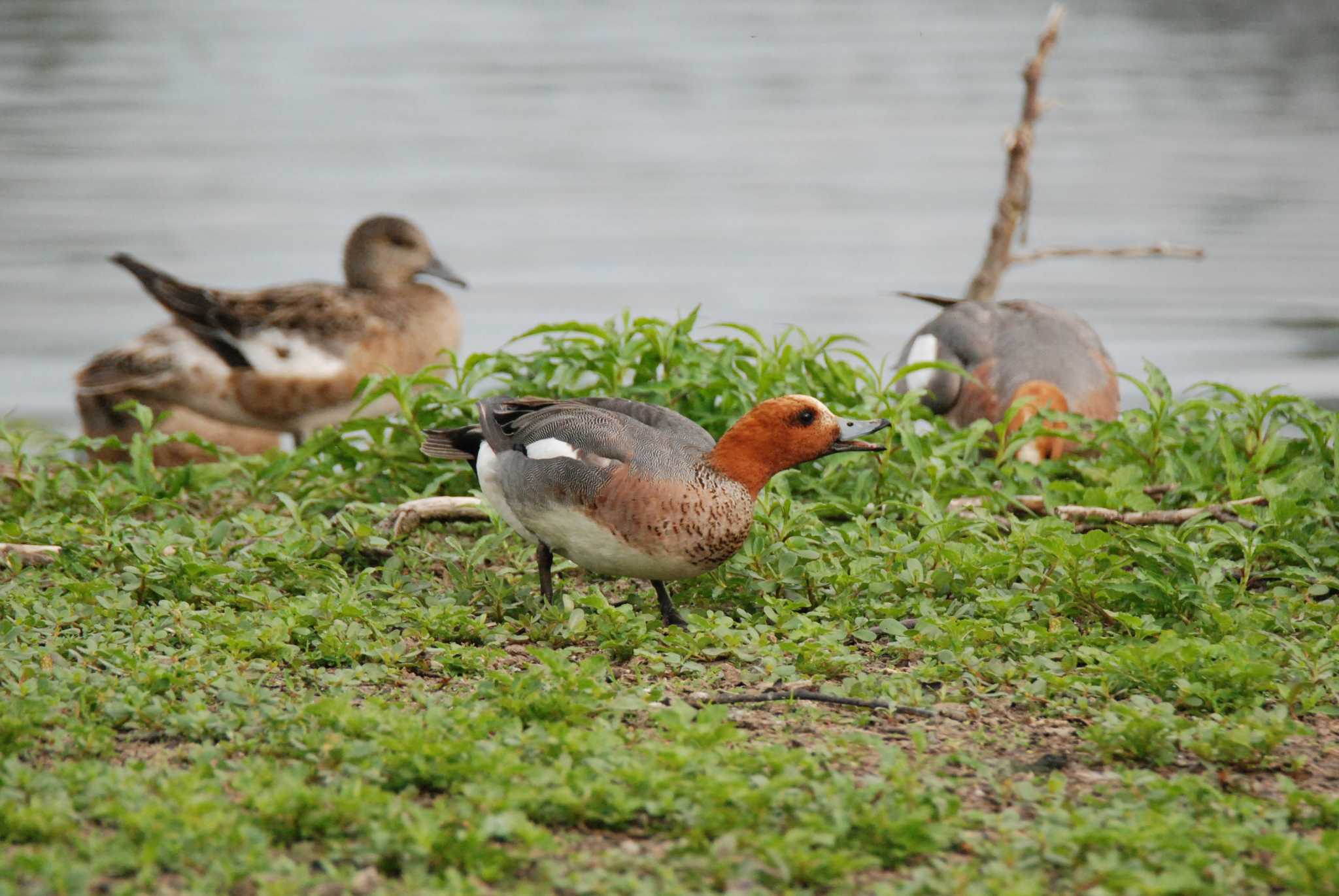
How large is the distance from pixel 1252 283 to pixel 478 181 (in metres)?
9.31

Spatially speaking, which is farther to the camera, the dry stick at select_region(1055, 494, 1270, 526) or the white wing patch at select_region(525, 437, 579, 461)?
the dry stick at select_region(1055, 494, 1270, 526)

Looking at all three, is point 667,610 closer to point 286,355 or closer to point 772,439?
point 772,439

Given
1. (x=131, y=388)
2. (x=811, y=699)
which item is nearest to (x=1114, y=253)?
(x=811, y=699)

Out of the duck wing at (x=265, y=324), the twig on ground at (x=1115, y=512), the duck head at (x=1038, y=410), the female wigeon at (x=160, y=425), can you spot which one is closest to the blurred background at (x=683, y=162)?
the female wigeon at (x=160, y=425)

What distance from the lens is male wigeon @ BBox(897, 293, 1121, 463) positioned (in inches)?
270

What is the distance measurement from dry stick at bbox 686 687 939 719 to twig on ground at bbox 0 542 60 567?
2182 millimetres

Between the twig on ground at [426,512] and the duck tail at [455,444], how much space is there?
228 mm

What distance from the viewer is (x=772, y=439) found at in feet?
15.2

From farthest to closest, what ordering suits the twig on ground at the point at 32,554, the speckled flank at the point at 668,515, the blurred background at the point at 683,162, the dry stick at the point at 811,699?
the blurred background at the point at 683,162 → the twig on ground at the point at 32,554 → the speckled flank at the point at 668,515 → the dry stick at the point at 811,699

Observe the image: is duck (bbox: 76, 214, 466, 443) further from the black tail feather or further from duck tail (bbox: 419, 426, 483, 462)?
duck tail (bbox: 419, 426, 483, 462)

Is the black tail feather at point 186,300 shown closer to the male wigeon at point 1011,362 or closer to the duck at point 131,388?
the duck at point 131,388

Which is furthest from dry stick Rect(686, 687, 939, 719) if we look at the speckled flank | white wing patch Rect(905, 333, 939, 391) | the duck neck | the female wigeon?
the female wigeon

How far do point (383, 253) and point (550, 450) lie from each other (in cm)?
442

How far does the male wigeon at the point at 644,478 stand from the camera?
14.6 ft
